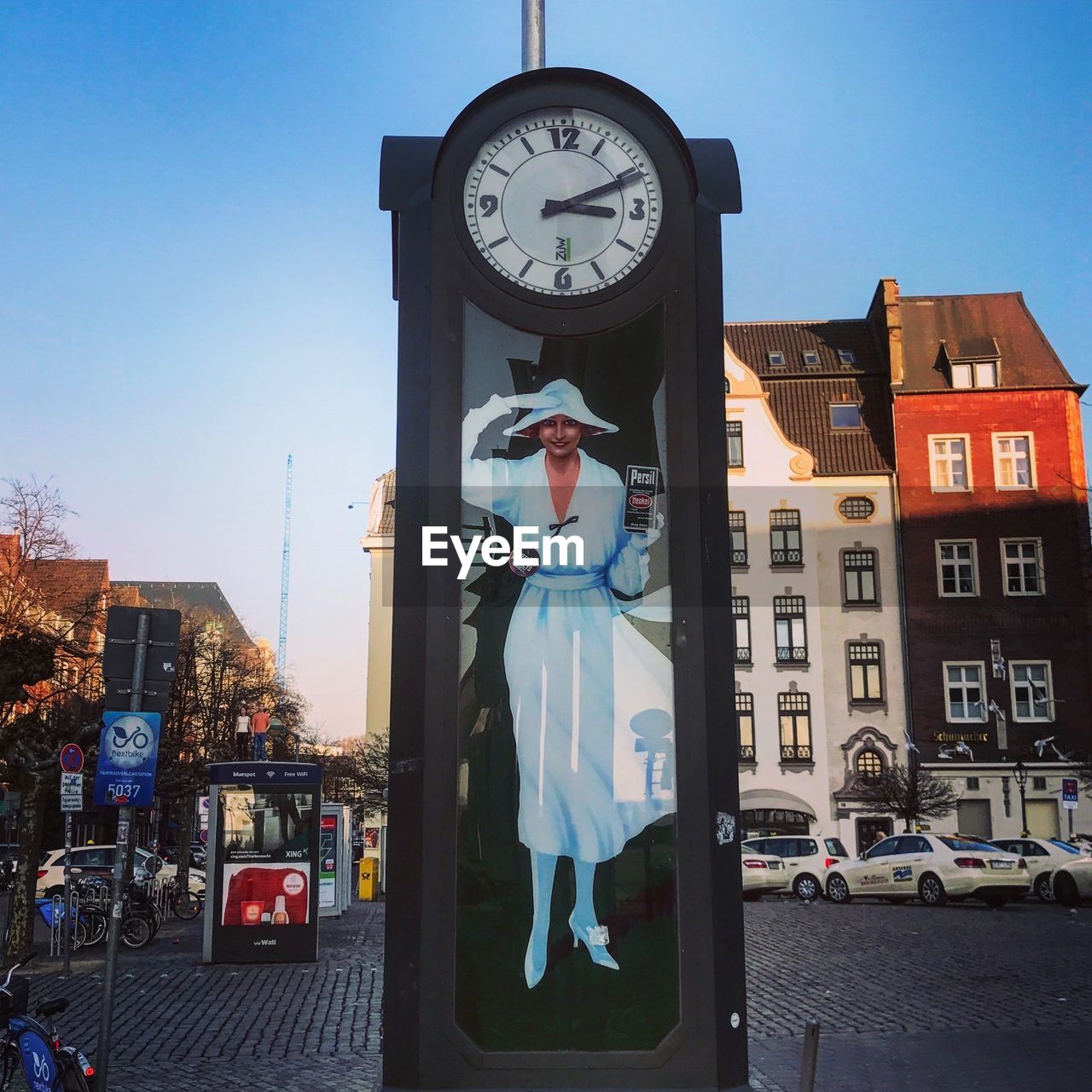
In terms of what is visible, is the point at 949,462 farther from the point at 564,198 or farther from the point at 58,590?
the point at 564,198

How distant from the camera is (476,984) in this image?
732 centimetres

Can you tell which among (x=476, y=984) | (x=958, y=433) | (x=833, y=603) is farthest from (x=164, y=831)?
(x=476, y=984)

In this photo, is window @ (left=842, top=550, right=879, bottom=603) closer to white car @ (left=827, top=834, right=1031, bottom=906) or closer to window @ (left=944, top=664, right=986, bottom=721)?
window @ (left=944, top=664, right=986, bottom=721)

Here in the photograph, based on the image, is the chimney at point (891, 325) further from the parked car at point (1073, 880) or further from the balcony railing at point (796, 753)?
the parked car at point (1073, 880)

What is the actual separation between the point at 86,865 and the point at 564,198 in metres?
28.3

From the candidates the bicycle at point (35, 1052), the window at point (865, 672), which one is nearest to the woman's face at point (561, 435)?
the bicycle at point (35, 1052)

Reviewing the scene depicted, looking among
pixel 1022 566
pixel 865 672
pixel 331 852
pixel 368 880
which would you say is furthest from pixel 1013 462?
pixel 331 852

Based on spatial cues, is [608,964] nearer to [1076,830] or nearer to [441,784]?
[441,784]

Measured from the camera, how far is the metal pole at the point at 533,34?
→ 8.85m

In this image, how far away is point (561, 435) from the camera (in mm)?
7852

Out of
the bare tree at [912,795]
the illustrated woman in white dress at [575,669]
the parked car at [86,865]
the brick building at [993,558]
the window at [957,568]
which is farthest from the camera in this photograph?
the window at [957,568]

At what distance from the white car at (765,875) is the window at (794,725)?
13848 millimetres

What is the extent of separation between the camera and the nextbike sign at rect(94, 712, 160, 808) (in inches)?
407

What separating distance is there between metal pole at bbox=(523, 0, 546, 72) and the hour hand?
124 cm
